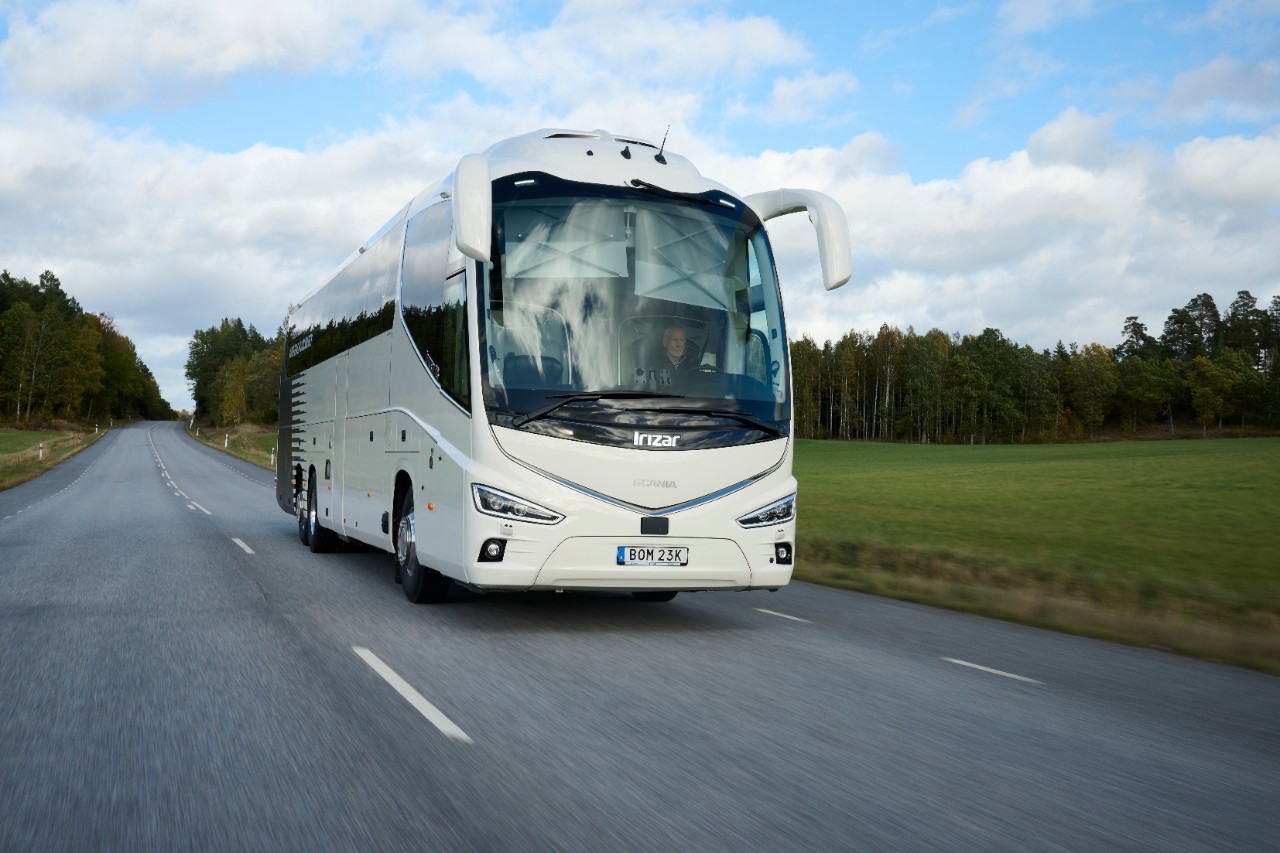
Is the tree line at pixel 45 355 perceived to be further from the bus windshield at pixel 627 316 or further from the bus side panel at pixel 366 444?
the bus windshield at pixel 627 316

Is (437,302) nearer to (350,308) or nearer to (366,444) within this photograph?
(366,444)

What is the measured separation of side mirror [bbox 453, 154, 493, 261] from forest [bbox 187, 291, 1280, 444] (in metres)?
118

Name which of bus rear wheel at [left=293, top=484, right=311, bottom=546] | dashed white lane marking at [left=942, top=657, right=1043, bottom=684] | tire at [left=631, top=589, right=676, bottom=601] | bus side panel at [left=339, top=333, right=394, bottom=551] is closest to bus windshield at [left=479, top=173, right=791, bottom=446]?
dashed white lane marking at [left=942, top=657, right=1043, bottom=684]

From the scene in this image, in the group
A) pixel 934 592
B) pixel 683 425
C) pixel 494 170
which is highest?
pixel 494 170

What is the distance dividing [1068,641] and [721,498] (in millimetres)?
3115

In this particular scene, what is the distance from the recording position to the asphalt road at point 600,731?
3.88 metres

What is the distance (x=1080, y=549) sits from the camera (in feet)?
59.3

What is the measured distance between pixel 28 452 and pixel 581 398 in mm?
66122

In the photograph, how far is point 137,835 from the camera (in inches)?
Answer: 145

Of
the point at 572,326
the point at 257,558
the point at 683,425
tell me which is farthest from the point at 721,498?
the point at 257,558

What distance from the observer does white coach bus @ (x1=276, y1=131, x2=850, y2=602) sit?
7.98 meters

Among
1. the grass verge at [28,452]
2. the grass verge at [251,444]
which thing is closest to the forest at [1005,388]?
the grass verge at [251,444]

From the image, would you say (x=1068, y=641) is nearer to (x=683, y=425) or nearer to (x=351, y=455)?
(x=683, y=425)

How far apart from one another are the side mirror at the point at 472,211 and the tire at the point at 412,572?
117 inches
